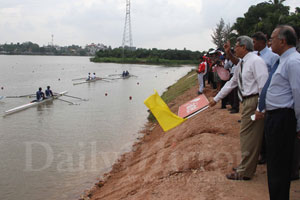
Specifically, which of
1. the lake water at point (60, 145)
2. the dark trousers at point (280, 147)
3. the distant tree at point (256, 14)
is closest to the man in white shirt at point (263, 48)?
the dark trousers at point (280, 147)

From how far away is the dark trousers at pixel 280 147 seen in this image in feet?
10.8

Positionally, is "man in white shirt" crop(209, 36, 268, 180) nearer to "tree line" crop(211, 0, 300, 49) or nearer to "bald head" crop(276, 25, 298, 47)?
"bald head" crop(276, 25, 298, 47)

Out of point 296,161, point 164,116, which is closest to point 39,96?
point 164,116

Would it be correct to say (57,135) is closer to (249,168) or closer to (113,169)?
(113,169)

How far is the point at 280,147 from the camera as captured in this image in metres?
3.36

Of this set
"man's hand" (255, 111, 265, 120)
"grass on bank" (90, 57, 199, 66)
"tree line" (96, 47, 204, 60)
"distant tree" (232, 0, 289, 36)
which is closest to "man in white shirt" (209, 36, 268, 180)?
"man's hand" (255, 111, 265, 120)

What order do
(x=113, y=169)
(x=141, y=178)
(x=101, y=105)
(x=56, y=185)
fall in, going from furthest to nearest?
(x=101, y=105) → (x=113, y=169) → (x=56, y=185) → (x=141, y=178)

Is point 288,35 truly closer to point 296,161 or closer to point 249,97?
point 249,97

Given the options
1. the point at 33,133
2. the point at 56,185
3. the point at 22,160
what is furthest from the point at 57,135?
the point at 56,185

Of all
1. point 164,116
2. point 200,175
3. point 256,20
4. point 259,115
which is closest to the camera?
point 259,115

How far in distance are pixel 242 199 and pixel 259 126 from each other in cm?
110

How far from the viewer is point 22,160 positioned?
10.7 m

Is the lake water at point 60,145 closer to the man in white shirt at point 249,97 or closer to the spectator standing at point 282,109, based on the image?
the man in white shirt at point 249,97

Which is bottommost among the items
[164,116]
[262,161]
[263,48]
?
[262,161]
